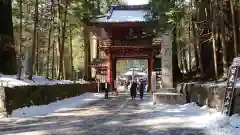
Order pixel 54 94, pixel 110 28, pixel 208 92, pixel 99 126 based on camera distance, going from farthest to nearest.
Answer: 1. pixel 110 28
2. pixel 54 94
3. pixel 208 92
4. pixel 99 126

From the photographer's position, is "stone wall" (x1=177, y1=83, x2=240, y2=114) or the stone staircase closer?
"stone wall" (x1=177, y1=83, x2=240, y2=114)

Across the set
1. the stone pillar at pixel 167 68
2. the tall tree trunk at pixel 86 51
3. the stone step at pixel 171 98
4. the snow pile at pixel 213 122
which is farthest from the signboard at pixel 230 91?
the tall tree trunk at pixel 86 51

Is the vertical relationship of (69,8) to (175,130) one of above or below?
above

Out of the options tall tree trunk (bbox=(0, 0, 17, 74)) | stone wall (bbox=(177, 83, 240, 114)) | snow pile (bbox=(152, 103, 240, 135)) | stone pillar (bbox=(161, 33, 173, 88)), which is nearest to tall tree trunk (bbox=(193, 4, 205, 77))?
stone wall (bbox=(177, 83, 240, 114))

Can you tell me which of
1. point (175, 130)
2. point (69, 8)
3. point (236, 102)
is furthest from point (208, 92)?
point (69, 8)

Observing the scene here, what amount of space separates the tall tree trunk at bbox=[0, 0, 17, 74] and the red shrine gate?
14.4m

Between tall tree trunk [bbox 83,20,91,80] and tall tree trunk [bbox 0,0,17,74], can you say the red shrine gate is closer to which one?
tall tree trunk [bbox 83,20,91,80]

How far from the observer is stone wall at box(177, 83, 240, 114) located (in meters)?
11.1

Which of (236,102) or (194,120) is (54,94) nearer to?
(194,120)

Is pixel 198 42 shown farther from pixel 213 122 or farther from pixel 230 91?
pixel 213 122

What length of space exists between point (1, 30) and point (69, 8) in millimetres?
10021

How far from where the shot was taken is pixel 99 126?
10.9 metres

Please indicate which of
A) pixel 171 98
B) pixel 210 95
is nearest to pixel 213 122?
pixel 210 95

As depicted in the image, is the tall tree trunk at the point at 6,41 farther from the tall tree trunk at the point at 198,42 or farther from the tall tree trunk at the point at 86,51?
the tall tree trunk at the point at 86,51
